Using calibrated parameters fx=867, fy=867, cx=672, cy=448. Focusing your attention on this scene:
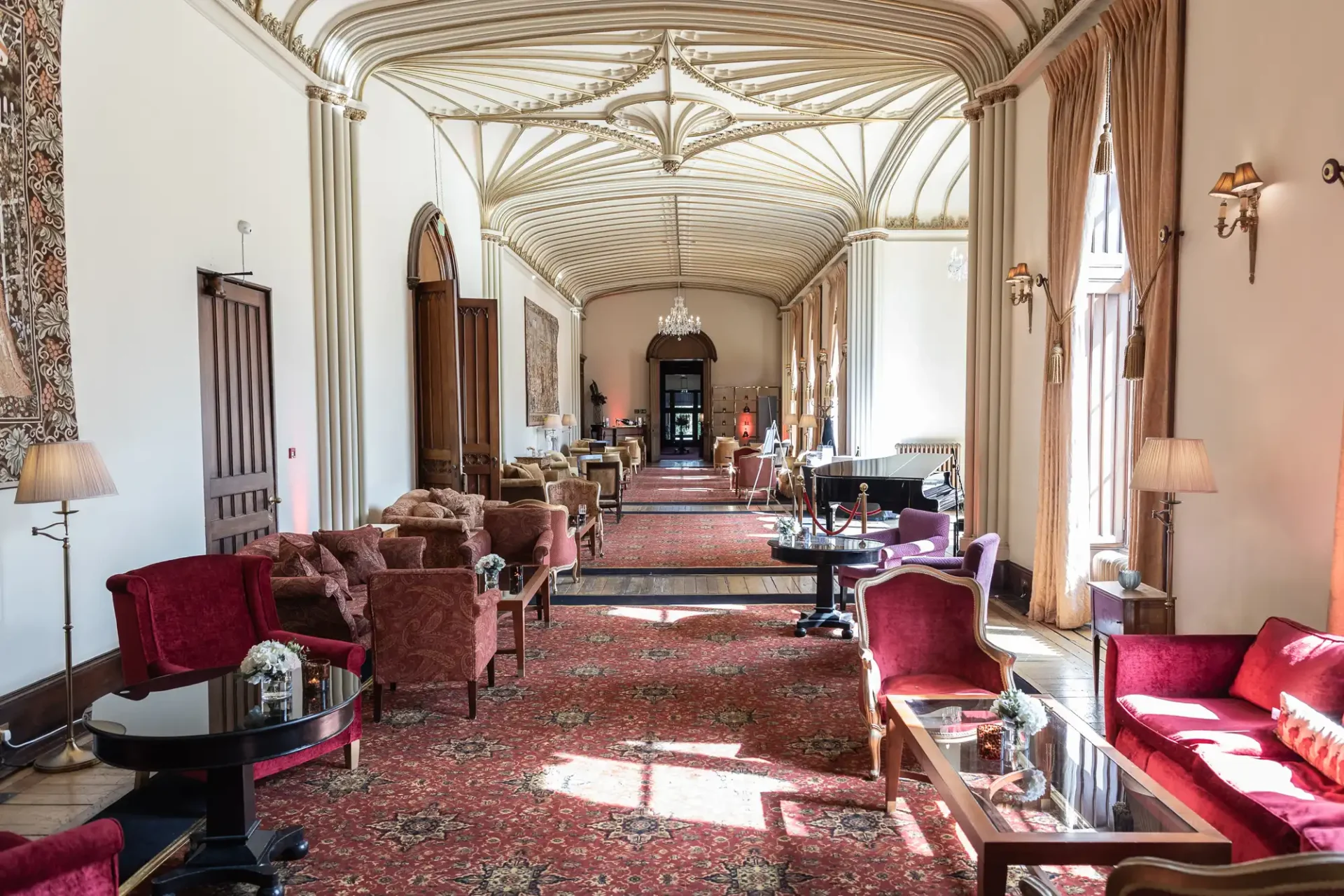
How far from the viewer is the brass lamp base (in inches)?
159

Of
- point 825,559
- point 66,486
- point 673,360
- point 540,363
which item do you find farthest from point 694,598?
point 673,360

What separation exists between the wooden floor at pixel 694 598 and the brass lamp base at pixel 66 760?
1.4 inches

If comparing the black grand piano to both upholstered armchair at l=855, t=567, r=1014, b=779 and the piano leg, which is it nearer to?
the piano leg

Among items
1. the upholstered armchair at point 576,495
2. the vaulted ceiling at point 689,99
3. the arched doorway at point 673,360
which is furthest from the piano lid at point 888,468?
the arched doorway at point 673,360

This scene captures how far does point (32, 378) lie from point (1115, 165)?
641 cm

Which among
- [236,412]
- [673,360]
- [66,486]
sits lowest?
[66,486]

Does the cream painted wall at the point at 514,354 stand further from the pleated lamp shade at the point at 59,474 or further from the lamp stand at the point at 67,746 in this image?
the pleated lamp shade at the point at 59,474

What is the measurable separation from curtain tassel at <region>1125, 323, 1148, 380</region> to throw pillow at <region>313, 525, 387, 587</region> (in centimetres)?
512

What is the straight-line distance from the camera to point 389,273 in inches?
368

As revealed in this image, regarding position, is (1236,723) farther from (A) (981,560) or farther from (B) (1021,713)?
(A) (981,560)

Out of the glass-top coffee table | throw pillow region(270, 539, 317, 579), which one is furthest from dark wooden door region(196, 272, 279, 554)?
the glass-top coffee table

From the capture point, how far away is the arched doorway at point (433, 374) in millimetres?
9867

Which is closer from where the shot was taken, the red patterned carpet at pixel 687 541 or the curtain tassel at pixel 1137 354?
the curtain tassel at pixel 1137 354

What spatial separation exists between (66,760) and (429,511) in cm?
396
